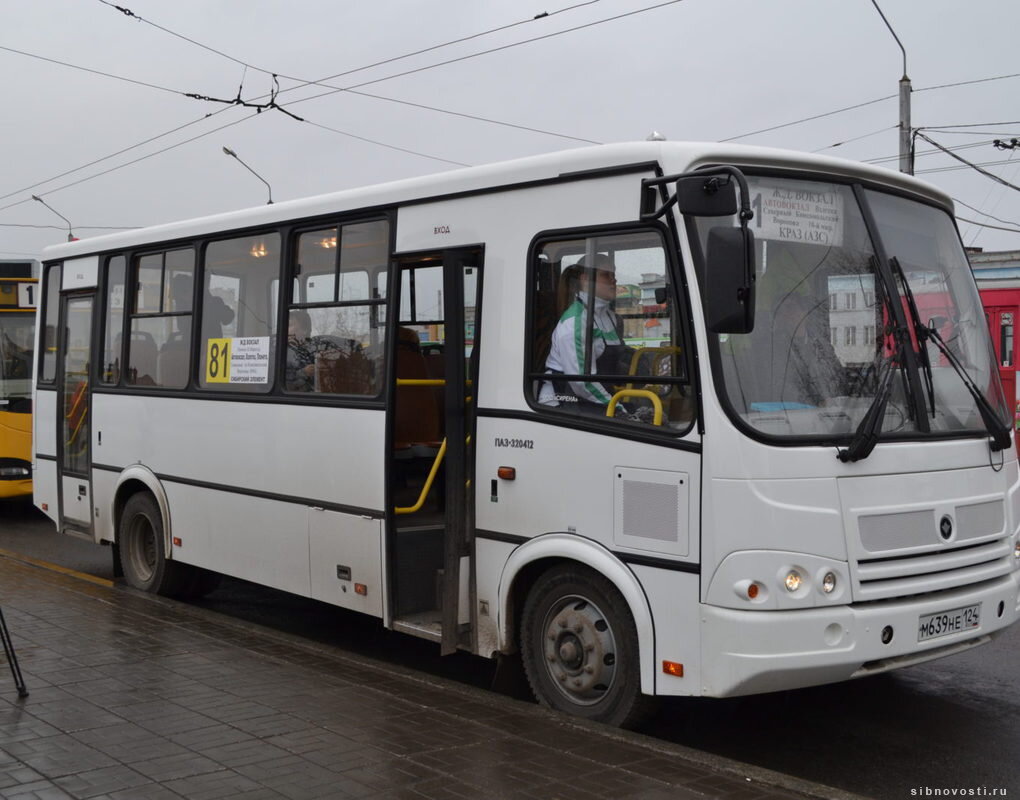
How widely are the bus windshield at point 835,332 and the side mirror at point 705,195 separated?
282 millimetres

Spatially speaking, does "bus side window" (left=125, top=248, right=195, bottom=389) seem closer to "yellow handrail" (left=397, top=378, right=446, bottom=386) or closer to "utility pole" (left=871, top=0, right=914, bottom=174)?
"yellow handrail" (left=397, top=378, right=446, bottom=386)

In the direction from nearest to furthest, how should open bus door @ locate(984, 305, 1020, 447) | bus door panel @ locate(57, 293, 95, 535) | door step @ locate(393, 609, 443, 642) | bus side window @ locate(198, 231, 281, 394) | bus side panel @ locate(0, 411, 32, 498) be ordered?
1. door step @ locate(393, 609, 443, 642)
2. bus side window @ locate(198, 231, 281, 394)
3. bus door panel @ locate(57, 293, 95, 535)
4. open bus door @ locate(984, 305, 1020, 447)
5. bus side panel @ locate(0, 411, 32, 498)

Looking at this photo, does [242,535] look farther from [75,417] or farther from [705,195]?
[705,195]

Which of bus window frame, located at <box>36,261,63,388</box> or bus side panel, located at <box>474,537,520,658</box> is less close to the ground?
bus window frame, located at <box>36,261,63,388</box>

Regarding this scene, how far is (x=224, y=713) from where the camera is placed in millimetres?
6016

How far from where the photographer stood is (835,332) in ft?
18.6

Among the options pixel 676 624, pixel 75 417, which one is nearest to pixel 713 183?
pixel 676 624

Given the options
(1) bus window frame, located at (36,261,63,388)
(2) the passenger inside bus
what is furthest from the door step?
(1) bus window frame, located at (36,261,63,388)

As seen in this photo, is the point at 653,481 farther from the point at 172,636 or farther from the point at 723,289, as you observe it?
the point at 172,636

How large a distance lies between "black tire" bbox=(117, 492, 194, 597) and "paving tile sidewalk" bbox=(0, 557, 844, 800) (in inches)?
79.3

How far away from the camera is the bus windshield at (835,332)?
5.46 metres

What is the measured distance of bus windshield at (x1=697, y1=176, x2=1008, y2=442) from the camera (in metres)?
5.46

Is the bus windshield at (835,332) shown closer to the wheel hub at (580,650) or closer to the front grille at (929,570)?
the front grille at (929,570)

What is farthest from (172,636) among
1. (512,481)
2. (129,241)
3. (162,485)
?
(129,241)
